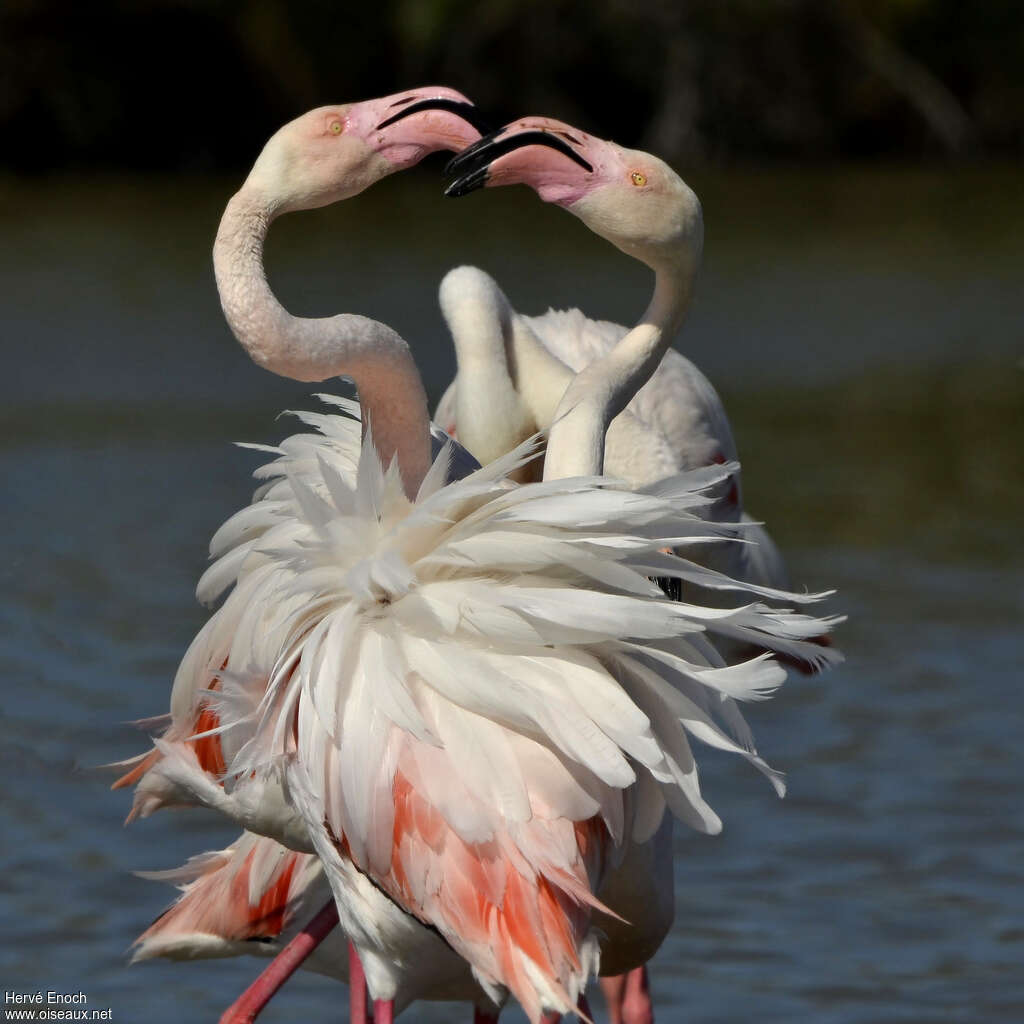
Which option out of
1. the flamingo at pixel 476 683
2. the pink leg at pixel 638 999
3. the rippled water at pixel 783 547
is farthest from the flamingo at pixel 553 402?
the flamingo at pixel 476 683

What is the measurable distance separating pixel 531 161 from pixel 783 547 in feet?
15.0

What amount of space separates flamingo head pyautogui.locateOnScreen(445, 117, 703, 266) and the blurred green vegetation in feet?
67.5

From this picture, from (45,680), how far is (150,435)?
12.6ft

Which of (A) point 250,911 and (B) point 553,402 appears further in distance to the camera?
(B) point 553,402

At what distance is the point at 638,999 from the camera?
165 inches

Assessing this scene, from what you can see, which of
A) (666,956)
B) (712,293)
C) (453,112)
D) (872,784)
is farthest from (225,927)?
(712,293)

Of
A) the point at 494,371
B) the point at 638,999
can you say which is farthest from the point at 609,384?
the point at 638,999

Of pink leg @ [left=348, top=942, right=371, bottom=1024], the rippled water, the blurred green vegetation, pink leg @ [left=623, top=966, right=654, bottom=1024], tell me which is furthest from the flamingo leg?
the blurred green vegetation

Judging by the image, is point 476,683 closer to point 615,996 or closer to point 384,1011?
point 384,1011

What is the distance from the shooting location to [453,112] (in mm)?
3227

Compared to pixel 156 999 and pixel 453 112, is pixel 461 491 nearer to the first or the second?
pixel 453 112

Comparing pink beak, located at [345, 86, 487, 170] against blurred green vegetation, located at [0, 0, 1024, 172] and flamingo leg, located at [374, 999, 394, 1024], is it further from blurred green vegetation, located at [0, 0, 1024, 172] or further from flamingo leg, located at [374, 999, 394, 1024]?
blurred green vegetation, located at [0, 0, 1024, 172]

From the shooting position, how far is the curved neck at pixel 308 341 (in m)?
3.07

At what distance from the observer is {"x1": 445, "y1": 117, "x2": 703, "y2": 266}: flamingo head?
3252mm
